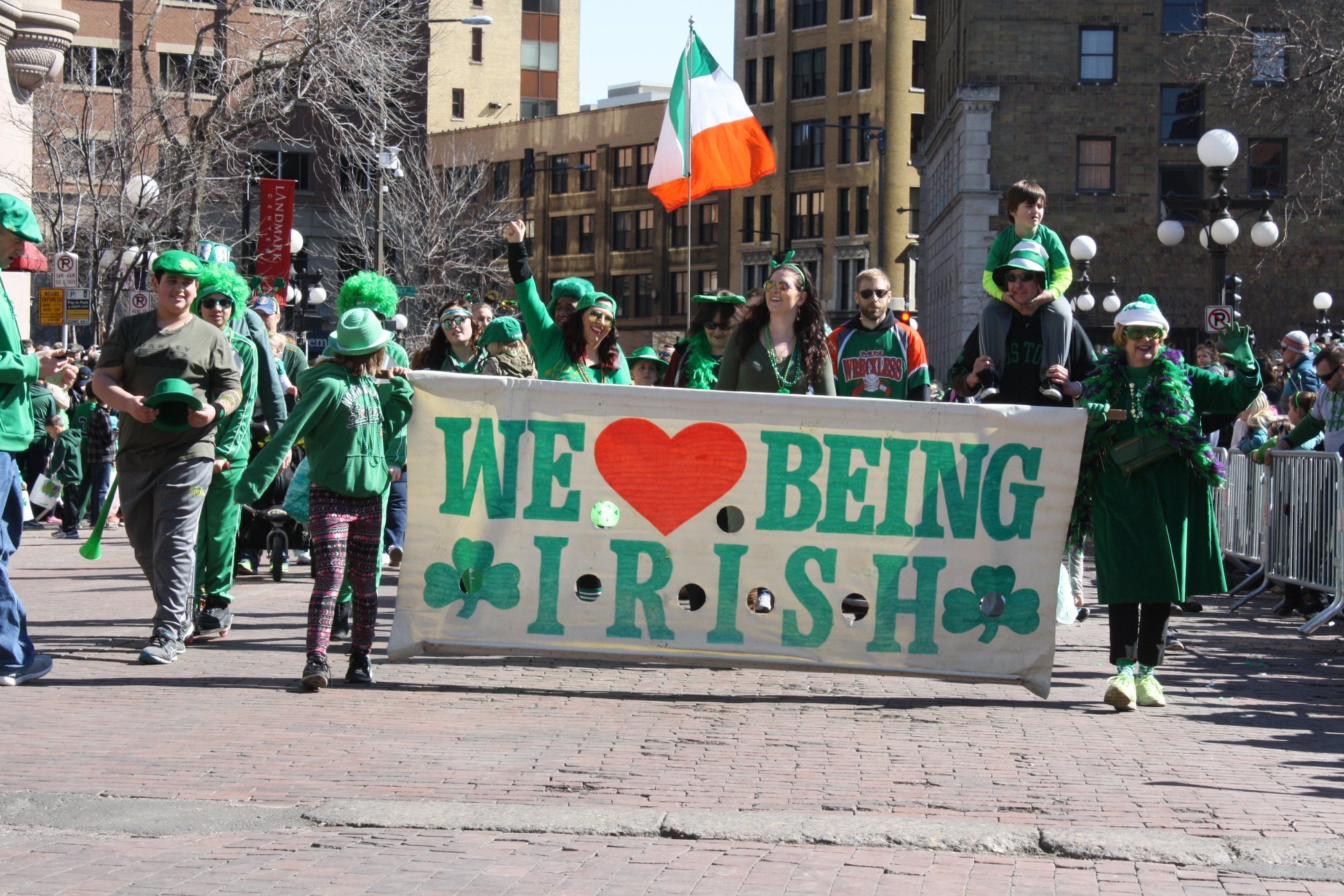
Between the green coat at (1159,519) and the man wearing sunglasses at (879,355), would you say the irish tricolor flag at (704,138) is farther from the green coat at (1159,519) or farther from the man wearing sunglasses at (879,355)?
the green coat at (1159,519)

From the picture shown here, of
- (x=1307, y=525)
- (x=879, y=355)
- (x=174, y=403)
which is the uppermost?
(x=879, y=355)

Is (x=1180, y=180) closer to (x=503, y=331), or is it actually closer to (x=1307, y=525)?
(x=1307, y=525)

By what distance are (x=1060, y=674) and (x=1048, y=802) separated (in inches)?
133

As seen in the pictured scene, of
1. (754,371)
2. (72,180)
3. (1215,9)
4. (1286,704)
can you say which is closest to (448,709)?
(754,371)

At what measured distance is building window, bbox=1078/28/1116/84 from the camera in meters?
49.4

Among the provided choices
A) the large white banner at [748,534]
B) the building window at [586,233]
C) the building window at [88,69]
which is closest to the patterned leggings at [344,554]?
the large white banner at [748,534]

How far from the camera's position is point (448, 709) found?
785 centimetres

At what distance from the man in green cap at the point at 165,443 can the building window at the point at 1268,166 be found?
44024 mm

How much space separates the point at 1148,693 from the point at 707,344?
3760mm

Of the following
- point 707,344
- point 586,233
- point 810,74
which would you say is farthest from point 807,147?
point 707,344

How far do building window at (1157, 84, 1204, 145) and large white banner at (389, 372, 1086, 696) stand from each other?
143ft

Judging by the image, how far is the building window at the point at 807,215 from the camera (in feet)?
269

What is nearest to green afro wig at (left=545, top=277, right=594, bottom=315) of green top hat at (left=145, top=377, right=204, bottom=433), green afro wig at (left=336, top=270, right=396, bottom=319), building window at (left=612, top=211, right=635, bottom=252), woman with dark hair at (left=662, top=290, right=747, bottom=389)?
woman with dark hair at (left=662, top=290, right=747, bottom=389)

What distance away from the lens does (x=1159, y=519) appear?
833cm
